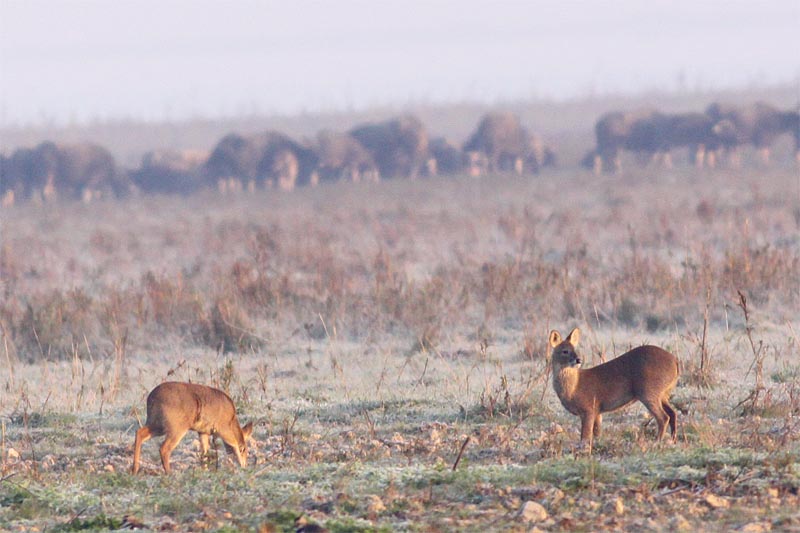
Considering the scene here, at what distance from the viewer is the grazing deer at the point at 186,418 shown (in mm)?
7246

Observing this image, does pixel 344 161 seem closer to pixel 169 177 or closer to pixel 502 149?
pixel 502 149

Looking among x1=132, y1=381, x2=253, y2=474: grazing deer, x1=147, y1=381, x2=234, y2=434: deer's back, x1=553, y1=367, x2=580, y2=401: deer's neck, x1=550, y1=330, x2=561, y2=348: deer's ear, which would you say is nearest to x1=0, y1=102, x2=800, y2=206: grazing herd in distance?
x1=550, y1=330, x2=561, y2=348: deer's ear

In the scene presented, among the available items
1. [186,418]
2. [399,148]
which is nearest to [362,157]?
[399,148]

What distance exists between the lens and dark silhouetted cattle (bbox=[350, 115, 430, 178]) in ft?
161

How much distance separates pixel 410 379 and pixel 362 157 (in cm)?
3803

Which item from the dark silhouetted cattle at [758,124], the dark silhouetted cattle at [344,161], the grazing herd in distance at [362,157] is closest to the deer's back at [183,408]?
the grazing herd in distance at [362,157]

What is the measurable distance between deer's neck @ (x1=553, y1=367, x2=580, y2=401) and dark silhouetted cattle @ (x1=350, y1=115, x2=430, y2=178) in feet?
132

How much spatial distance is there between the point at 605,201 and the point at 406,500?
2788 cm

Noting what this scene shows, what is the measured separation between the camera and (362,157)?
48500mm

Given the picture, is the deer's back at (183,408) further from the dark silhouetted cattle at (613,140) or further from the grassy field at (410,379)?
the dark silhouetted cattle at (613,140)

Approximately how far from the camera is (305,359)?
1244cm

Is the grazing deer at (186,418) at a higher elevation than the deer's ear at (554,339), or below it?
below

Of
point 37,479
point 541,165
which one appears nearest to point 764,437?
point 37,479

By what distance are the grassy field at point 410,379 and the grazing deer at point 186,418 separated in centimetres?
20
